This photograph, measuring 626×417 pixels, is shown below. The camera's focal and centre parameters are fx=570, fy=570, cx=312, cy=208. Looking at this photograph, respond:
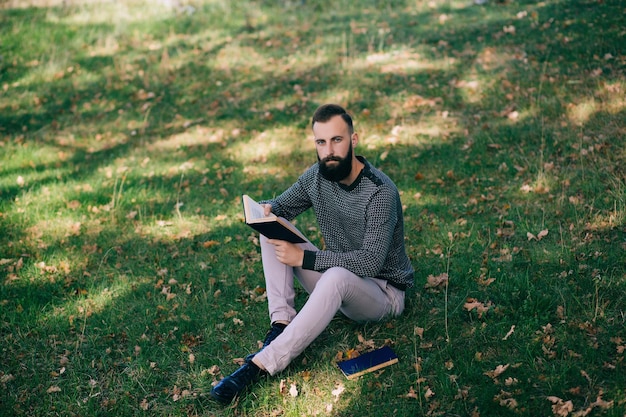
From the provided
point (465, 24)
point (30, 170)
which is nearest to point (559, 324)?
point (30, 170)

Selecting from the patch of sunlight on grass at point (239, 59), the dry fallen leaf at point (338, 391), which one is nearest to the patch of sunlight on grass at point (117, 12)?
the patch of sunlight on grass at point (239, 59)

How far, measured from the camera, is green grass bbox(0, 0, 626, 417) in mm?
3926

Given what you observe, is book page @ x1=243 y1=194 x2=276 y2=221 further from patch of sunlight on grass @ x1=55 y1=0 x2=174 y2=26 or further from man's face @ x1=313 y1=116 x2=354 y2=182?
patch of sunlight on grass @ x1=55 y1=0 x2=174 y2=26

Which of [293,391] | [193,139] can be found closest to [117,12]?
[193,139]

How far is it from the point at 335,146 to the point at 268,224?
2.41 ft

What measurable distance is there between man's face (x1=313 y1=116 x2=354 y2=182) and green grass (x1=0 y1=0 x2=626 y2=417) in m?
1.28

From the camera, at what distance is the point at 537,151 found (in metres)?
6.71

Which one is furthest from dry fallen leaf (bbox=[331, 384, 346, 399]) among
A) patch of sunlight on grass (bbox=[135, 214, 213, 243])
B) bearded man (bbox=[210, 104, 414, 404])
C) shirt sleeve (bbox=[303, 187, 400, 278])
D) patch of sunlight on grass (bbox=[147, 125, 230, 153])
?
patch of sunlight on grass (bbox=[147, 125, 230, 153])

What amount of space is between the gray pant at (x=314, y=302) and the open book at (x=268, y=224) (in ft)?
0.77

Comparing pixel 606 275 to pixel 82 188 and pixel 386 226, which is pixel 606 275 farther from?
pixel 82 188

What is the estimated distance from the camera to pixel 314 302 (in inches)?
146

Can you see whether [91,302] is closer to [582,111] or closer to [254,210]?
[254,210]

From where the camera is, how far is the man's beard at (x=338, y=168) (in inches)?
156

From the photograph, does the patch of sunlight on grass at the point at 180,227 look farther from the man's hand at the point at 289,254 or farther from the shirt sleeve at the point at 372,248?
the shirt sleeve at the point at 372,248
